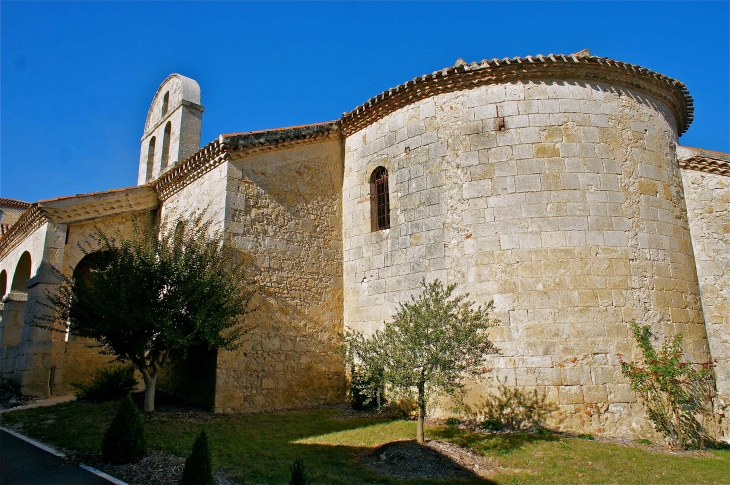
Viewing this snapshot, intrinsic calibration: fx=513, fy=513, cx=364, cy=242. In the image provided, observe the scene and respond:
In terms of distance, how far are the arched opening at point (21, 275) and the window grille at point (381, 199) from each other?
9840 mm

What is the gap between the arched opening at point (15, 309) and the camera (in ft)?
44.6

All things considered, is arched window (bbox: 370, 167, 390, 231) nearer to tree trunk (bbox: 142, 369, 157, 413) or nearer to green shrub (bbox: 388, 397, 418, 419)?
green shrub (bbox: 388, 397, 418, 419)

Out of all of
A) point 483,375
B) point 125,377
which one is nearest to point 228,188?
point 125,377

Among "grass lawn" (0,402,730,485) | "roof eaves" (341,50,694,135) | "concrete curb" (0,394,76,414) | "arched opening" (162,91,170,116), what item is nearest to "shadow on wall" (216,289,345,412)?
"grass lawn" (0,402,730,485)

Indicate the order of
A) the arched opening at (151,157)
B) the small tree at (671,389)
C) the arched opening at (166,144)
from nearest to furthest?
the small tree at (671,389) < the arched opening at (166,144) < the arched opening at (151,157)

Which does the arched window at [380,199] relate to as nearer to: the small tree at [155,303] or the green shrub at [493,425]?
the small tree at [155,303]

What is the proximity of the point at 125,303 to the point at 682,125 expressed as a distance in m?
13.1

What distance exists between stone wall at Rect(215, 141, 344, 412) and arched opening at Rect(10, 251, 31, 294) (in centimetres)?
748

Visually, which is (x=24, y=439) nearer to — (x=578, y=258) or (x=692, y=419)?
(x=578, y=258)

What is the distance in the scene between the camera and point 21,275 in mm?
14594

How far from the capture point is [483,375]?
31.7 feet

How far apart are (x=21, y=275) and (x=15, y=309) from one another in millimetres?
1143

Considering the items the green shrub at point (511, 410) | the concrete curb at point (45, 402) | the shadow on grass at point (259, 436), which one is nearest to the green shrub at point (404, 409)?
the shadow on grass at point (259, 436)

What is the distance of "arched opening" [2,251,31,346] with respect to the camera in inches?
535
